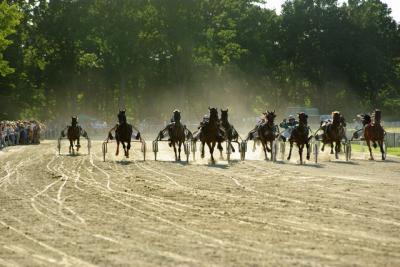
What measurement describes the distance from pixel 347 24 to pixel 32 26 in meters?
36.1

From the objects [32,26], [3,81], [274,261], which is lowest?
[274,261]

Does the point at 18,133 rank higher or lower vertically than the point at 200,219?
higher

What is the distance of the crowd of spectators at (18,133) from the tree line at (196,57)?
40.1ft

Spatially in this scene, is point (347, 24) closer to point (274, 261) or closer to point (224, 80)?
point (224, 80)

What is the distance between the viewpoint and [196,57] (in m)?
78.5

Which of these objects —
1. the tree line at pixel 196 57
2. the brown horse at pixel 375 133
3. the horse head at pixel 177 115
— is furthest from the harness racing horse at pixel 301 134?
the tree line at pixel 196 57

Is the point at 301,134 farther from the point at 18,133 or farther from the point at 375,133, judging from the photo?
the point at 18,133

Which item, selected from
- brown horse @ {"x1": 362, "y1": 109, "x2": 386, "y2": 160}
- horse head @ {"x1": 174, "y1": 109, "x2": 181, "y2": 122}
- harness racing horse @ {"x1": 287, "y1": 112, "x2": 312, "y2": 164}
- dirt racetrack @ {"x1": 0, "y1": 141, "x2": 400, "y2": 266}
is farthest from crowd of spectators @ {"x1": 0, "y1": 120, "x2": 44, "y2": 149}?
dirt racetrack @ {"x1": 0, "y1": 141, "x2": 400, "y2": 266}

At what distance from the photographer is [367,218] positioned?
38.6 feet

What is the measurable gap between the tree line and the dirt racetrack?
1804 inches

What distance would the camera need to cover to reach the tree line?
72562 mm

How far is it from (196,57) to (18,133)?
110ft

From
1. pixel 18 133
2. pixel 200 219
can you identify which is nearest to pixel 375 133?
pixel 200 219

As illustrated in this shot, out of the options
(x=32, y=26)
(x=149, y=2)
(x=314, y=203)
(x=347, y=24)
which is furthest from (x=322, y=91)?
(x=314, y=203)
